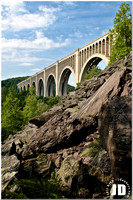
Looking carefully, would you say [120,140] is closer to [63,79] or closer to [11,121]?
[11,121]

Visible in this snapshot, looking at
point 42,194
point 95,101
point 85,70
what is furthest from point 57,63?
point 42,194

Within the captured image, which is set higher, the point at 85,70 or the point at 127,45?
→ the point at 85,70

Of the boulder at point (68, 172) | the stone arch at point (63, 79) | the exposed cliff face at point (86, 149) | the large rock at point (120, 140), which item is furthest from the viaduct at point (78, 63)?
the boulder at point (68, 172)

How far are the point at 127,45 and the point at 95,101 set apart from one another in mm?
15242

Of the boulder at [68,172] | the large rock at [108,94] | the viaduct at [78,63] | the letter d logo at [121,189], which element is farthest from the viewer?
the viaduct at [78,63]

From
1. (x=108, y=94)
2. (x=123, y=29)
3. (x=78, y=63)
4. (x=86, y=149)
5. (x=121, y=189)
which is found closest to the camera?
(x=121, y=189)

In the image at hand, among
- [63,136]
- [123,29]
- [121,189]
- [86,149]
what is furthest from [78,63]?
[121,189]

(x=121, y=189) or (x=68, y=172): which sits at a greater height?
(x=121, y=189)

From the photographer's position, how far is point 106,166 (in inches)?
134

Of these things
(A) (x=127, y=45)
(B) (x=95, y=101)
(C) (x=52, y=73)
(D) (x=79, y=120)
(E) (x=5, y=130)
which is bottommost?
(E) (x=5, y=130)

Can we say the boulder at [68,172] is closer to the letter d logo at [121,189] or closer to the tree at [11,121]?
the letter d logo at [121,189]

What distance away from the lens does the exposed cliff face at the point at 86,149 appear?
307 centimetres

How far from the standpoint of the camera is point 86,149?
4.98 m

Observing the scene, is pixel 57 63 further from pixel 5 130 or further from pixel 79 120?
pixel 79 120
